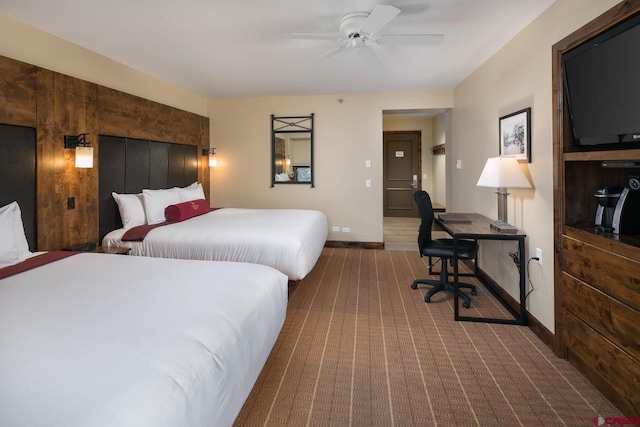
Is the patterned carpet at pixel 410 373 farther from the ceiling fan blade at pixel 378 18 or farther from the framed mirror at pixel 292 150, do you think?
the framed mirror at pixel 292 150

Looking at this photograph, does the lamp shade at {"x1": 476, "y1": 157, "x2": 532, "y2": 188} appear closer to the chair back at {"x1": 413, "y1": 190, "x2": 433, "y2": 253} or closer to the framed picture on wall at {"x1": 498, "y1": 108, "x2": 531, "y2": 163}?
the framed picture on wall at {"x1": 498, "y1": 108, "x2": 531, "y2": 163}

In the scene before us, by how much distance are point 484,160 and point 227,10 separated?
3146 millimetres

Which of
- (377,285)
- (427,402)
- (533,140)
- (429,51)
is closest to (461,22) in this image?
(429,51)

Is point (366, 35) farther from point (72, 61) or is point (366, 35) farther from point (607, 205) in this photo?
point (72, 61)

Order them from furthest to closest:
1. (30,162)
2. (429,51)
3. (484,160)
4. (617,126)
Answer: (484,160) < (429,51) < (30,162) < (617,126)

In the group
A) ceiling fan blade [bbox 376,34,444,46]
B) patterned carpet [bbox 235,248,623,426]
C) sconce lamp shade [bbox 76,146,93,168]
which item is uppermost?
Result: ceiling fan blade [bbox 376,34,444,46]

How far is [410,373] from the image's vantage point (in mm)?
2092

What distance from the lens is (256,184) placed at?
5832 mm

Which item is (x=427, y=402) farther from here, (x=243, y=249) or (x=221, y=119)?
(x=221, y=119)

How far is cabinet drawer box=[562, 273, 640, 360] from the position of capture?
5.32 ft

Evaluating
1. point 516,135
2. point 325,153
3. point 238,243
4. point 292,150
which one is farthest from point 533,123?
point 292,150

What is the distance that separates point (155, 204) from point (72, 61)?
1660 millimetres

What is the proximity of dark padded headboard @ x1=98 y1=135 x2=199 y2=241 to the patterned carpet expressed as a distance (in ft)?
7.95

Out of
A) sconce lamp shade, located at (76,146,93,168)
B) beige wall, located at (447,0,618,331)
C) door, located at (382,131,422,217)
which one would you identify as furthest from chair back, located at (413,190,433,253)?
door, located at (382,131,422,217)
